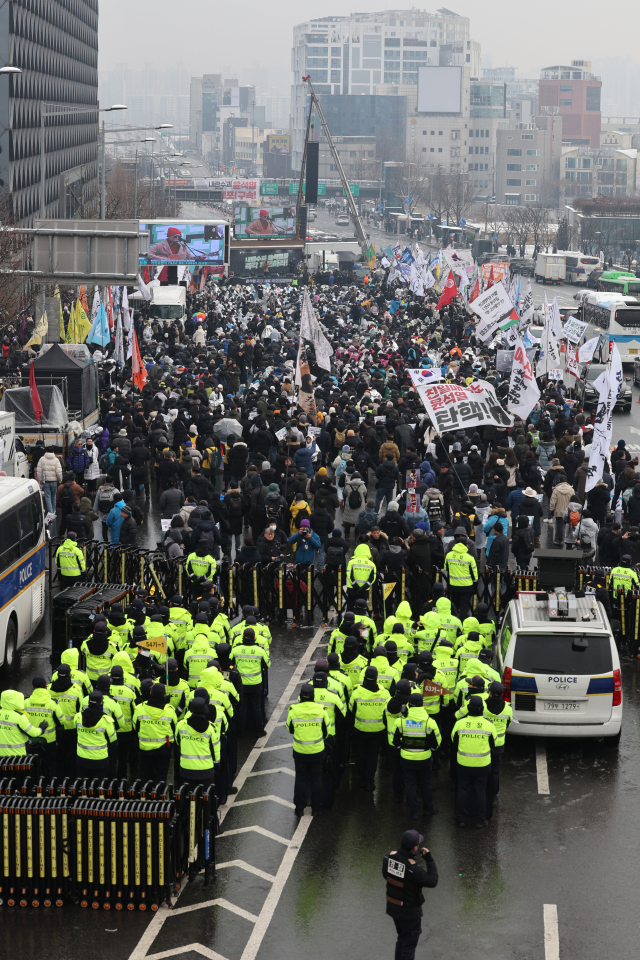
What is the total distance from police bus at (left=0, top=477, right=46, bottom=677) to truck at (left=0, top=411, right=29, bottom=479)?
4.64 m

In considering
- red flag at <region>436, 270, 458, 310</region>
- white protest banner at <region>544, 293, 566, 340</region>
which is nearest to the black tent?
white protest banner at <region>544, 293, 566, 340</region>

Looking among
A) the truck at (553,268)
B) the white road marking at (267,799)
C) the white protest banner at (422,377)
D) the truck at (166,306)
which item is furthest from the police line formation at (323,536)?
the truck at (553,268)

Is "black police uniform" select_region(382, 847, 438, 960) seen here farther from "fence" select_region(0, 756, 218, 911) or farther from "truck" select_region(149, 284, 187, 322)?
"truck" select_region(149, 284, 187, 322)

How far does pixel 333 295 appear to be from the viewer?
68.4 m

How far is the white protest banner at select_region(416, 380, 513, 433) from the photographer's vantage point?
24719 mm

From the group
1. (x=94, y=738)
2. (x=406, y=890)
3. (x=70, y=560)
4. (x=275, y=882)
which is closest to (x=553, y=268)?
(x=70, y=560)

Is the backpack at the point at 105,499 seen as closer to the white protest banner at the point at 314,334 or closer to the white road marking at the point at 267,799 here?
the white road marking at the point at 267,799

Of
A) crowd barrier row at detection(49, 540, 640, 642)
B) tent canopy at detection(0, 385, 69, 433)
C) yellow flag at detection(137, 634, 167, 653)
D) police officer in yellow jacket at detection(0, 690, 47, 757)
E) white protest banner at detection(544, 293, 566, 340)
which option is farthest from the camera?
white protest banner at detection(544, 293, 566, 340)

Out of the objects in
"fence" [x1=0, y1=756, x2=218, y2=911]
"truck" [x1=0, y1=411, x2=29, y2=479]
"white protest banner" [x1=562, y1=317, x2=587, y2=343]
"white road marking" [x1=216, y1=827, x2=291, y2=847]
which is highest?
"white protest banner" [x1=562, y1=317, x2=587, y2=343]

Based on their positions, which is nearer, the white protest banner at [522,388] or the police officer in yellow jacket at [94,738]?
the police officer in yellow jacket at [94,738]

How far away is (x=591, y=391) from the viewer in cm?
4044

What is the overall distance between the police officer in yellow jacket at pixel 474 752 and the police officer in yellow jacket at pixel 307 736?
4.16ft

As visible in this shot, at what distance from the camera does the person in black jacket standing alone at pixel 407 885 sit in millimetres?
9422

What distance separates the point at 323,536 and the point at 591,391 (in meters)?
21.1
